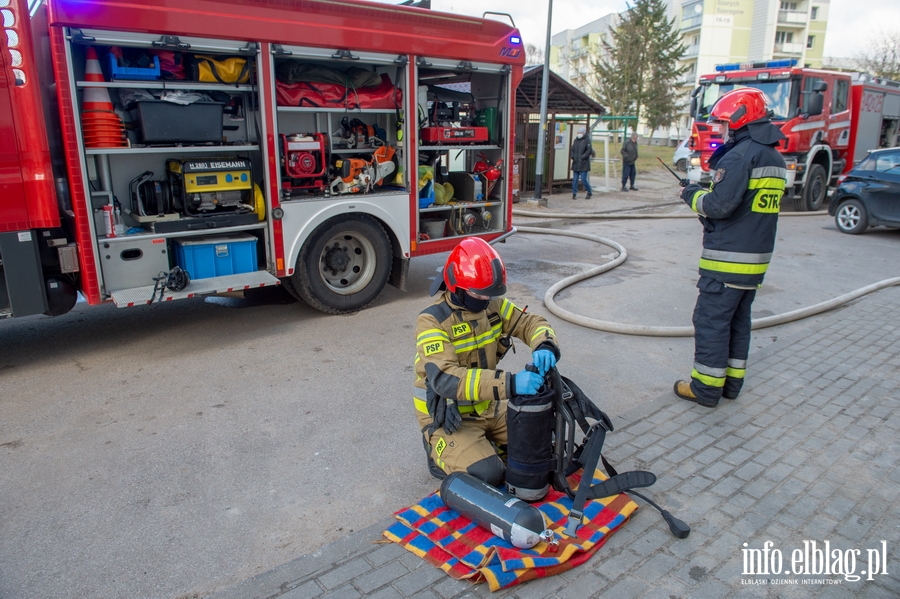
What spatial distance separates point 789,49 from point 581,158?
179 feet

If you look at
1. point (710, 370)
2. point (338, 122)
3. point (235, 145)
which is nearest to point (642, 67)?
point (338, 122)

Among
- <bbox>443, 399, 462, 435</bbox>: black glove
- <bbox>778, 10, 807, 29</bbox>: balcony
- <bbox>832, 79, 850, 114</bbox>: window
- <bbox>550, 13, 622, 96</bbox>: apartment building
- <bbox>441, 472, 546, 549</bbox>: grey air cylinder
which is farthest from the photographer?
<bbox>550, 13, 622, 96</bbox>: apartment building

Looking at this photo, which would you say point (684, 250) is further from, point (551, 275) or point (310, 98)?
point (310, 98)

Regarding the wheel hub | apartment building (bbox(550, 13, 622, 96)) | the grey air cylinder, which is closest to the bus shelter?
the wheel hub

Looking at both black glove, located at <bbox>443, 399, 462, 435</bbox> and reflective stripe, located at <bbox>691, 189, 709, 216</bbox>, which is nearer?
black glove, located at <bbox>443, 399, 462, 435</bbox>

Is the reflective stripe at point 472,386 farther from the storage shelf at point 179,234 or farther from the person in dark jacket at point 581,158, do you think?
the person in dark jacket at point 581,158

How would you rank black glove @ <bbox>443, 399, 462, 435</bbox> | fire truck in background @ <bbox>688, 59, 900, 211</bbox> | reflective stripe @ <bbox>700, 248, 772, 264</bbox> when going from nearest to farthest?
1. black glove @ <bbox>443, 399, 462, 435</bbox>
2. reflective stripe @ <bbox>700, 248, 772, 264</bbox>
3. fire truck in background @ <bbox>688, 59, 900, 211</bbox>

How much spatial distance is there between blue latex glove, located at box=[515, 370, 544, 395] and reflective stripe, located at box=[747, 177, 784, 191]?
89.5 inches

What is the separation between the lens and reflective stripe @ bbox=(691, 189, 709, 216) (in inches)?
169

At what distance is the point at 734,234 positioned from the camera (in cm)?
425

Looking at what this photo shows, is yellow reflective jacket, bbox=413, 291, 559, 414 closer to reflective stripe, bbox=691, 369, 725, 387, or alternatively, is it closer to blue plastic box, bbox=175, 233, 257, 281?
reflective stripe, bbox=691, 369, 725, 387

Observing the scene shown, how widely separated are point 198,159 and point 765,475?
16.5ft

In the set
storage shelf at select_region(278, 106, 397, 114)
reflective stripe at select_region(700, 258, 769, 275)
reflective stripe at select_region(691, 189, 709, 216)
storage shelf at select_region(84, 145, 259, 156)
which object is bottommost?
reflective stripe at select_region(700, 258, 769, 275)

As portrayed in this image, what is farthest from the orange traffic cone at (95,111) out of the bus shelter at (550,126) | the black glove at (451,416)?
the bus shelter at (550,126)
